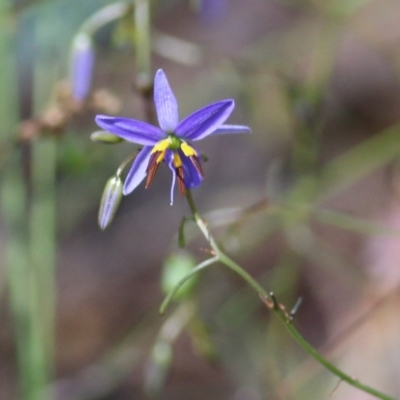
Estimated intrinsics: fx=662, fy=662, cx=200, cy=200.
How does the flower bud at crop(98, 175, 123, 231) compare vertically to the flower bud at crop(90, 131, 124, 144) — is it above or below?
below

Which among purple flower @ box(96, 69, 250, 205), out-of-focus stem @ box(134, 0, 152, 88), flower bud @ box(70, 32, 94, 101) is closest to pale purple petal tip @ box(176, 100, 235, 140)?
purple flower @ box(96, 69, 250, 205)

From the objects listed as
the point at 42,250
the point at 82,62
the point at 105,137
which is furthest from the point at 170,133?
the point at 42,250

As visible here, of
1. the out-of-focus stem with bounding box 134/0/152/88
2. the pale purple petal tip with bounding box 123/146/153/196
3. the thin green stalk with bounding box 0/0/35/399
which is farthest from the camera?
the thin green stalk with bounding box 0/0/35/399

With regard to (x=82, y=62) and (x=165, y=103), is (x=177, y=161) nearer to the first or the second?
(x=165, y=103)

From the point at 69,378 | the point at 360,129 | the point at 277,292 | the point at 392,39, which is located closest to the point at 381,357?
Answer: the point at 277,292

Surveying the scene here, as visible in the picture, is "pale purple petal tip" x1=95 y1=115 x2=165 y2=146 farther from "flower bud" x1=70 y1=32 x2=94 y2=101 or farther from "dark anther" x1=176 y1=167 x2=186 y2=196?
"flower bud" x1=70 y1=32 x2=94 y2=101

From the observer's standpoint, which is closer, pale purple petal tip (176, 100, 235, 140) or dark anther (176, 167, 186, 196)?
pale purple petal tip (176, 100, 235, 140)
